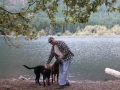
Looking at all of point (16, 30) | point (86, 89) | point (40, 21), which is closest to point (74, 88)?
point (86, 89)

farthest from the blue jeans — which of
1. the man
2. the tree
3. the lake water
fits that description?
the lake water

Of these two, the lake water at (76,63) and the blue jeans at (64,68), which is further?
the lake water at (76,63)

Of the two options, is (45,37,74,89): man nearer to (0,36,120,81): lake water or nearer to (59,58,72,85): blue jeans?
(59,58,72,85): blue jeans

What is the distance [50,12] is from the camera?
10.9m

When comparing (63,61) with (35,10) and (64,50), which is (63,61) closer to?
(64,50)

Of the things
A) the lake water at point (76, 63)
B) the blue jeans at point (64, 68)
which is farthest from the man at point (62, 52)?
the lake water at point (76, 63)

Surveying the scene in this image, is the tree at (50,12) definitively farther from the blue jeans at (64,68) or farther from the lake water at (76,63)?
the lake water at (76,63)

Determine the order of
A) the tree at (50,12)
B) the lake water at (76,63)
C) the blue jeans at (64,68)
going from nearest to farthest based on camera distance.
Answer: the tree at (50,12) → the blue jeans at (64,68) → the lake water at (76,63)

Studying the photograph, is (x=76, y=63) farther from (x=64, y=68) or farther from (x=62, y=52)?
(x=62, y=52)

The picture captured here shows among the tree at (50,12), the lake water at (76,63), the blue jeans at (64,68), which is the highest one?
the tree at (50,12)

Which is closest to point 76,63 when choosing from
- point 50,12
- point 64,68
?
point 50,12

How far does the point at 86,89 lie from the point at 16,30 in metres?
4.95

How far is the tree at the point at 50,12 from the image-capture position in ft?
29.0

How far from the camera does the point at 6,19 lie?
11.7 meters
